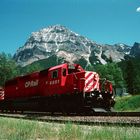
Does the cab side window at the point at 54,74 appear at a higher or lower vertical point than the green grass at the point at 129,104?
higher

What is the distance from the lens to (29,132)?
413 inches

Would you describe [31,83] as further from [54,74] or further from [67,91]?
[67,91]

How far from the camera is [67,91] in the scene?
2389cm

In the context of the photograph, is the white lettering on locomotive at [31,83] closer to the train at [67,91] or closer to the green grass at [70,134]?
the train at [67,91]

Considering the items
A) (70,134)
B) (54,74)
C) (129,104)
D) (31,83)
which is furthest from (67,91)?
(129,104)

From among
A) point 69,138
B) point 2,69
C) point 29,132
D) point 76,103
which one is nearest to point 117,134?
point 69,138

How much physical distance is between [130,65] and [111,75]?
8328 mm

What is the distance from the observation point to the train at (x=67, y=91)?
72.3 ft

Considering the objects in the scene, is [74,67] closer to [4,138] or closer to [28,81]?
[28,81]

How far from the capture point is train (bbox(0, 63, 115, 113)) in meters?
22.0

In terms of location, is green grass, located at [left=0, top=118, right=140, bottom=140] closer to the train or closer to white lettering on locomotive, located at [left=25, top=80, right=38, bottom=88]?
the train

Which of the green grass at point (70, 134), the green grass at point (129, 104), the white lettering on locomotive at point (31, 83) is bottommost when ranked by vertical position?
the green grass at point (70, 134)

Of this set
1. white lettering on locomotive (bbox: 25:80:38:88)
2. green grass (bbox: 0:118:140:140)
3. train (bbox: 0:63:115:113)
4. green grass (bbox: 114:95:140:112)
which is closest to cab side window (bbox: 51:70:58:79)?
train (bbox: 0:63:115:113)

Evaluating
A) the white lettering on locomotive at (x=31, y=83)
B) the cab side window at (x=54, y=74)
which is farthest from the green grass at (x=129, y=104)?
the cab side window at (x=54, y=74)
